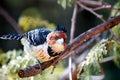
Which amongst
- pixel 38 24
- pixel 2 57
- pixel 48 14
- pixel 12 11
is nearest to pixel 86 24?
pixel 48 14

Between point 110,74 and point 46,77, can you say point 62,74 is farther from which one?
point 110,74

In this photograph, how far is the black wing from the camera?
1.21 meters

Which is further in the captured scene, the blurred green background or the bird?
the blurred green background

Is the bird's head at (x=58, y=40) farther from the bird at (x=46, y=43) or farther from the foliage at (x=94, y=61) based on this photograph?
the foliage at (x=94, y=61)

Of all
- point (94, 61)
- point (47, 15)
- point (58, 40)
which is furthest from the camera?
point (47, 15)

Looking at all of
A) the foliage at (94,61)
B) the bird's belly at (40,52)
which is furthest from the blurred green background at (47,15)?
the bird's belly at (40,52)

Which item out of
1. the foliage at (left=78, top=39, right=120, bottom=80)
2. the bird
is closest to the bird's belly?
the bird

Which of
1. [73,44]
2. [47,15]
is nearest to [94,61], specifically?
[73,44]

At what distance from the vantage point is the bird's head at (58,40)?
1133 millimetres

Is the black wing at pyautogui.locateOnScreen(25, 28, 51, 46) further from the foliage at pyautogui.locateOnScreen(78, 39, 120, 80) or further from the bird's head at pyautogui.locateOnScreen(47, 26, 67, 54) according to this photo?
the foliage at pyautogui.locateOnScreen(78, 39, 120, 80)

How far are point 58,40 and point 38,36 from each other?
104 mm

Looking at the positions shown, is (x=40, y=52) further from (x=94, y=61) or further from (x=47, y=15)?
(x=47, y=15)

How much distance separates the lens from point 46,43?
119 cm

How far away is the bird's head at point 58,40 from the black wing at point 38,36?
0.05 metres
